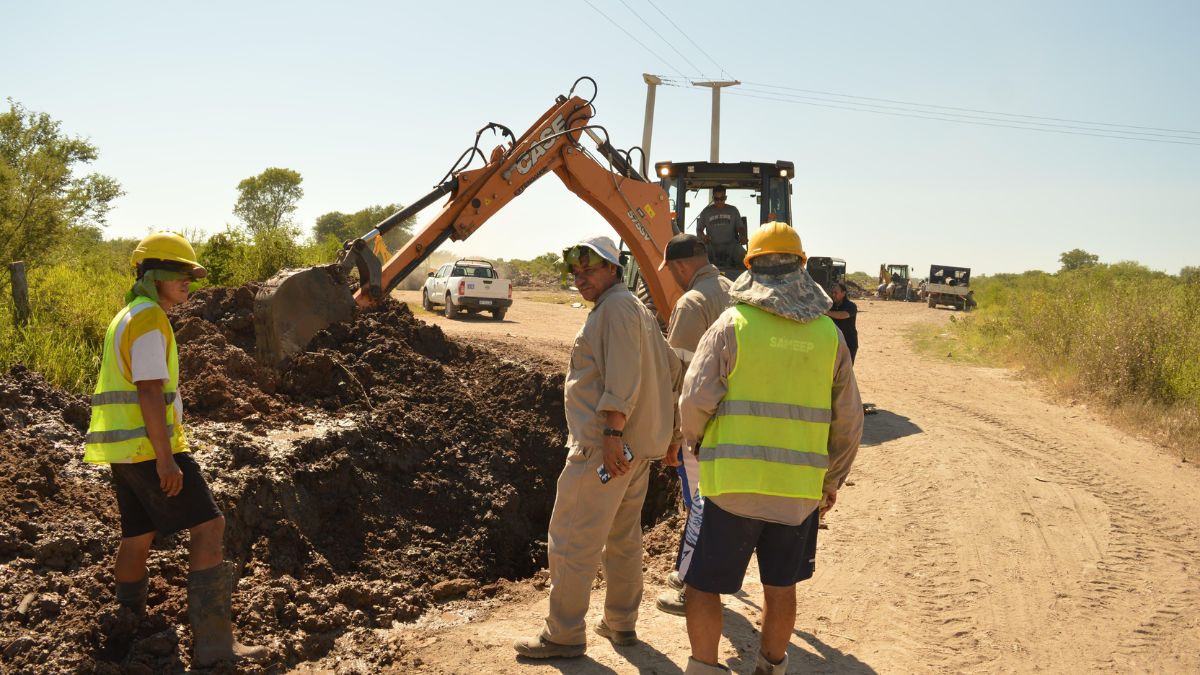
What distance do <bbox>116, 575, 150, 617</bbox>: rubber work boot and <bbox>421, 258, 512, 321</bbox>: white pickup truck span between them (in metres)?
18.7

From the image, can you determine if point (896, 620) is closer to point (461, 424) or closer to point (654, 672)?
point (654, 672)

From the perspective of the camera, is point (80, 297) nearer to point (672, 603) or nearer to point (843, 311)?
point (672, 603)

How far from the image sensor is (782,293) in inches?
144

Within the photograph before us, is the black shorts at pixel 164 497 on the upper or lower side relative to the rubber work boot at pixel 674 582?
upper

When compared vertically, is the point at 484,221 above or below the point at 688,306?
above

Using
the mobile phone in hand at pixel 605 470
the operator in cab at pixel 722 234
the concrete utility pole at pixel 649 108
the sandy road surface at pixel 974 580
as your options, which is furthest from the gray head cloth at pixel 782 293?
the concrete utility pole at pixel 649 108

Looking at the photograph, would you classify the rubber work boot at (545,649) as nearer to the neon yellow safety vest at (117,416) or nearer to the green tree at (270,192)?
the neon yellow safety vest at (117,416)

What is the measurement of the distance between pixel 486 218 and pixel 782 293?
17.9 ft

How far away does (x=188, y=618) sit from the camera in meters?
4.28

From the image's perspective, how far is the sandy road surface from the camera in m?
4.57

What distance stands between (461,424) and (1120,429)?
7592mm

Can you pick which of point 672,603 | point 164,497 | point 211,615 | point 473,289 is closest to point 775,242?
Result: point 672,603

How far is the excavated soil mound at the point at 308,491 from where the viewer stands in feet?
14.1

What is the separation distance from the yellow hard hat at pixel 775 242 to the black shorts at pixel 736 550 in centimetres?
106
